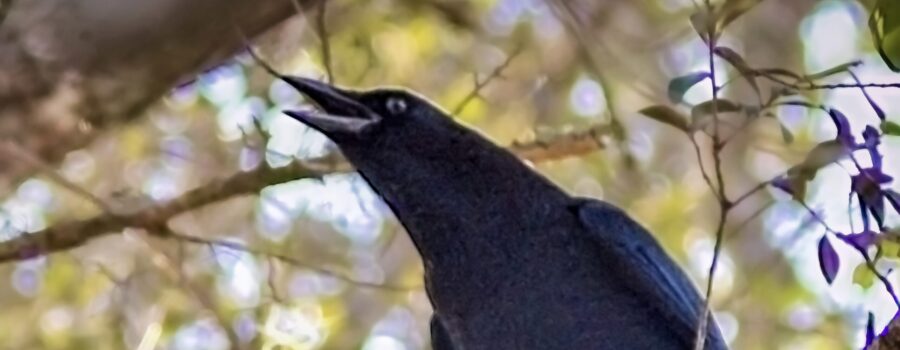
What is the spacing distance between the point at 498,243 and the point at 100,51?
0.37 m

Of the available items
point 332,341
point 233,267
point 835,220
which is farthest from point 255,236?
point 835,220

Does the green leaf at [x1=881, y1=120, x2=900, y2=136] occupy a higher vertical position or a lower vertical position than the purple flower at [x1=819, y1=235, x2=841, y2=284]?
higher

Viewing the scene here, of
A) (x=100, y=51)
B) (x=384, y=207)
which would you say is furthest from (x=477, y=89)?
(x=100, y=51)

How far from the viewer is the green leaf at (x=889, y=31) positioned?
2.10 ft

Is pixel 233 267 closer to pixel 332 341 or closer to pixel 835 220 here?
pixel 332 341

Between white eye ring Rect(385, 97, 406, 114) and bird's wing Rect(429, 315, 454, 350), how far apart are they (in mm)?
140

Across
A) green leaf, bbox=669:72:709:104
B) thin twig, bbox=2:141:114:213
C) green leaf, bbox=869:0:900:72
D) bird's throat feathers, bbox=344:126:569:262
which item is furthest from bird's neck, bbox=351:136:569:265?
thin twig, bbox=2:141:114:213

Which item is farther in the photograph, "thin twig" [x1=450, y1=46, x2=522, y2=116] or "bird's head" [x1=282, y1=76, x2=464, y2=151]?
"thin twig" [x1=450, y1=46, x2=522, y2=116]

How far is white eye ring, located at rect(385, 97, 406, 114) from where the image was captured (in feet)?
2.42

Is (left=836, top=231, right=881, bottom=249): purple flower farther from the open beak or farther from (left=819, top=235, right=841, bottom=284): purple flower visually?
the open beak

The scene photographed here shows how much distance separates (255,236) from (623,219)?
827 millimetres

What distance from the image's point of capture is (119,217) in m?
1.01

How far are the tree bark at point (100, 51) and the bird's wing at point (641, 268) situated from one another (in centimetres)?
32

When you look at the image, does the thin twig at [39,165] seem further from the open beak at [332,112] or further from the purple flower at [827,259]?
the purple flower at [827,259]
